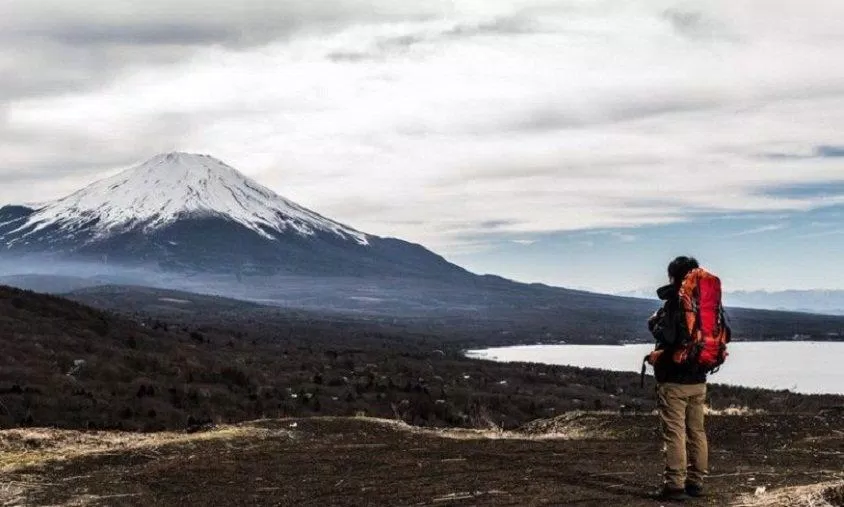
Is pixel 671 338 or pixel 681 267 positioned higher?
pixel 681 267

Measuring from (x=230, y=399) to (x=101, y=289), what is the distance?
488 ft

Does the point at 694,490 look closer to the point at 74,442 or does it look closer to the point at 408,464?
the point at 408,464

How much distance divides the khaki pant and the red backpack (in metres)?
0.41

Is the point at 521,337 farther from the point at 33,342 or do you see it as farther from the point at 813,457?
the point at 813,457

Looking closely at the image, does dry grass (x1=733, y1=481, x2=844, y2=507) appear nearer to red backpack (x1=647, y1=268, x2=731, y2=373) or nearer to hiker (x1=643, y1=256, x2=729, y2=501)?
hiker (x1=643, y1=256, x2=729, y2=501)

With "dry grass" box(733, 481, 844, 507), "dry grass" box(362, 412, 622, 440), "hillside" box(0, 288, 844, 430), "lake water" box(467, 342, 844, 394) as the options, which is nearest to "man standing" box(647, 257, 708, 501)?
"dry grass" box(733, 481, 844, 507)

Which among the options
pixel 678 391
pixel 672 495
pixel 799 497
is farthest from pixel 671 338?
pixel 799 497

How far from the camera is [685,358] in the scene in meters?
10.1

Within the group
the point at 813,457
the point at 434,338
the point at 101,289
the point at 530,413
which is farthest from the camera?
the point at 101,289

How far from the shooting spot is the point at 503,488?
10.8 m

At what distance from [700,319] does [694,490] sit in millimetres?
1964

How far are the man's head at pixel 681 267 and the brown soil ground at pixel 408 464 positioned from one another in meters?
2.52

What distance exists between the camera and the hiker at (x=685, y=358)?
10078 millimetres

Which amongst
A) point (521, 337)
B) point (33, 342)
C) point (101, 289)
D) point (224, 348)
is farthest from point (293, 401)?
point (101, 289)
